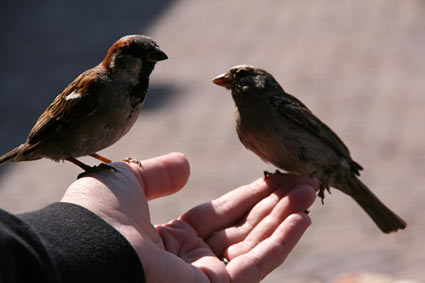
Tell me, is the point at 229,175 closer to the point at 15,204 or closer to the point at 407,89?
the point at 15,204

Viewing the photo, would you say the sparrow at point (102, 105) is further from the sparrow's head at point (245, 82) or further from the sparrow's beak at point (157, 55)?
the sparrow's head at point (245, 82)

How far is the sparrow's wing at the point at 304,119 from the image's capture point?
10.9 feet

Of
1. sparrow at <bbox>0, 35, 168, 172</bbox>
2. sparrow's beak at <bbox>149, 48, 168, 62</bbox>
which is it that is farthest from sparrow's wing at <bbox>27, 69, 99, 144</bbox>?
sparrow's beak at <bbox>149, 48, 168, 62</bbox>

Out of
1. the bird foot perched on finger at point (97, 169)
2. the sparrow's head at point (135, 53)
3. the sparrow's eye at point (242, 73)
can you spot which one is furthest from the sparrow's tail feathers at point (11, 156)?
the sparrow's eye at point (242, 73)

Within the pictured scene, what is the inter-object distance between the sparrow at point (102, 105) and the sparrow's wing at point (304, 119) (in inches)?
37.0

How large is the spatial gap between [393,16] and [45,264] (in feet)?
29.3

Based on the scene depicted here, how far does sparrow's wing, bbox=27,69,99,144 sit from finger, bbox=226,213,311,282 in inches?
36.0

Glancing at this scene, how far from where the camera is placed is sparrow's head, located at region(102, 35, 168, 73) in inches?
103

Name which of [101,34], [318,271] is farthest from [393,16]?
→ [318,271]

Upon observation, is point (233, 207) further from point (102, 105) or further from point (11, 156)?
point (11, 156)

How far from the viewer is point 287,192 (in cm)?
301

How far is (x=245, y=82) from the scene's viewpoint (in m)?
3.38

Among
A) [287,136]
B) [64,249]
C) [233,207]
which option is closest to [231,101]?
[287,136]

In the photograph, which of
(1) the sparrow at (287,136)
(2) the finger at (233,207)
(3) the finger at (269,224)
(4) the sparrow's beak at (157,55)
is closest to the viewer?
(4) the sparrow's beak at (157,55)
